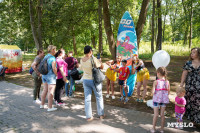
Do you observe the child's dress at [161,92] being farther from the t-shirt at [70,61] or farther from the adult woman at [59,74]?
the t-shirt at [70,61]

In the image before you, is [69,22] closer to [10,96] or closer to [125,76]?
[10,96]

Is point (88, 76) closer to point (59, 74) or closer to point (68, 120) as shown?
point (68, 120)

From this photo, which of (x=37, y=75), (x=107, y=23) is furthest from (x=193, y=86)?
(x=107, y=23)

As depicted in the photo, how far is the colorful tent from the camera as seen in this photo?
10.9 m

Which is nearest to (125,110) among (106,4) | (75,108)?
(75,108)

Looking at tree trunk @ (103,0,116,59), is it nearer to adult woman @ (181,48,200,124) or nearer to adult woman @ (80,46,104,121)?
adult woman @ (80,46,104,121)

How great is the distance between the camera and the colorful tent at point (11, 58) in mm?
10948

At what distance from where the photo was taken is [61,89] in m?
5.18

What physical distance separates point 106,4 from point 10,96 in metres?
5.84

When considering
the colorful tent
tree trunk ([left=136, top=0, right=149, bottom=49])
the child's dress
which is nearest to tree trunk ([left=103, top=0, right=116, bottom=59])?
tree trunk ([left=136, top=0, right=149, bottom=49])

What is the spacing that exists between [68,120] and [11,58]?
9.29 meters

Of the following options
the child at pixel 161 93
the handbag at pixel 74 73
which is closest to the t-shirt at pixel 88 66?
the child at pixel 161 93

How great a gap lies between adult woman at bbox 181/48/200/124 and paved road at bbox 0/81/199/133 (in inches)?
14.2

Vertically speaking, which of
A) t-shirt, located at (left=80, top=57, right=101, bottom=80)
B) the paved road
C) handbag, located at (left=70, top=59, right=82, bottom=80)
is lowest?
the paved road
